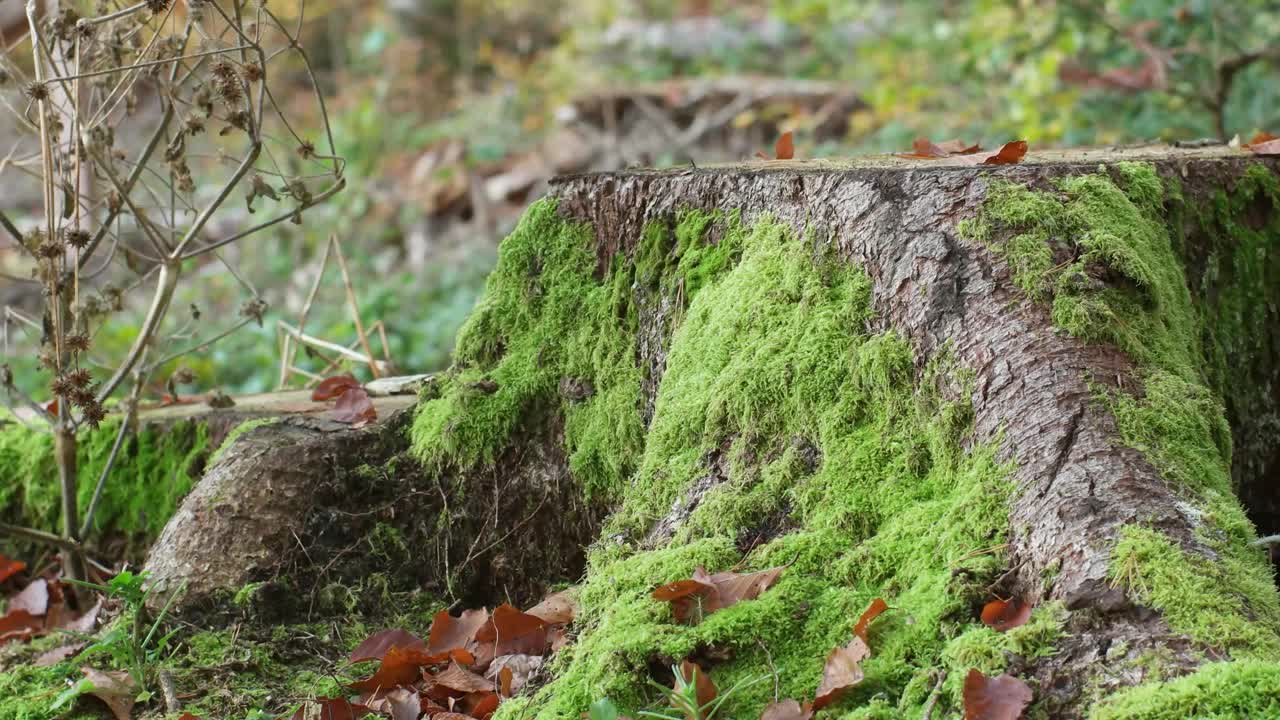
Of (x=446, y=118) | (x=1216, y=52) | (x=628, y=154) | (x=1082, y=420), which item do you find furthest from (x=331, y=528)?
(x=446, y=118)

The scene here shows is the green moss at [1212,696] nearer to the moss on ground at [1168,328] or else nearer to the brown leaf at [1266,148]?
the moss on ground at [1168,328]

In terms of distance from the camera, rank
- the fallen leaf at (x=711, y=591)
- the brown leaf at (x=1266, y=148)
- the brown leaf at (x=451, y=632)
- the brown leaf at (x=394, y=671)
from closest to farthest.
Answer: the fallen leaf at (x=711, y=591) < the brown leaf at (x=394, y=671) < the brown leaf at (x=451, y=632) < the brown leaf at (x=1266, y=148)

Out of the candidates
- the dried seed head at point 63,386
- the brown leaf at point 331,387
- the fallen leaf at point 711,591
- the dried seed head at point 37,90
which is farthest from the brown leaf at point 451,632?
the dried seed head at point 37,90

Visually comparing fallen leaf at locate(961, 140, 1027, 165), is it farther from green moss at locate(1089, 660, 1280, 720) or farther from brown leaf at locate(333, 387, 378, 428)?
brown leaf at locate(333, 387, 378, 428)

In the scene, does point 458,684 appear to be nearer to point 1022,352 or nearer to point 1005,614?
point 1005,614

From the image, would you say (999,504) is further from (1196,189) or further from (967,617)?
(1196,189)

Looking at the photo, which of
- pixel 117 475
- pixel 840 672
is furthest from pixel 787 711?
pixel 117 475
